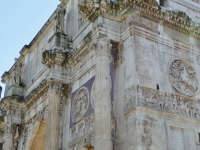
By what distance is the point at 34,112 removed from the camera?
18.0 m

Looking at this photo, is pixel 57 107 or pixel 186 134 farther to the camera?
pixel 57 107

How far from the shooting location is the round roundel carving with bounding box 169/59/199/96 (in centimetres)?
1270

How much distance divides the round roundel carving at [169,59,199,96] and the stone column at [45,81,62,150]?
4.74 meters

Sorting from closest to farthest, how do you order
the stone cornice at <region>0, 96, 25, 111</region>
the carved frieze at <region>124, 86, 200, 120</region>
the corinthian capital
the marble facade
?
the marble facade < the carved frieze at <region>124, 86, 200, 120</region> < the corinthian capital < the stone cornice at <region>0, 96, 25, 111</region>

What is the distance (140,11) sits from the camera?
12.8 meters

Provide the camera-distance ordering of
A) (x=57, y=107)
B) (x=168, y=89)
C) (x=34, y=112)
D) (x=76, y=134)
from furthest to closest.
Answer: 1. (x=34, y=112)
2. (x=57, y=107)
3. (x=76, y=134)
4. (x=168, y=89)

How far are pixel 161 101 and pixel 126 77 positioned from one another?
140 centimetres

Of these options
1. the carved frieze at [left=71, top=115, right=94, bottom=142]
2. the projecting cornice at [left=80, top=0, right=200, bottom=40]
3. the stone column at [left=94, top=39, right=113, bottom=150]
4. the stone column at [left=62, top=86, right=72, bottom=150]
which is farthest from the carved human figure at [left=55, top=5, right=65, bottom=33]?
the carved frieze at [left=71, top=115, right=94, bottom=142]

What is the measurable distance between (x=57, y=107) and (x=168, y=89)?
468cm

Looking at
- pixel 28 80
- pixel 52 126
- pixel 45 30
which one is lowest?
pixel 52 126

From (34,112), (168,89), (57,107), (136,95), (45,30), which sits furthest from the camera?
(45,30)

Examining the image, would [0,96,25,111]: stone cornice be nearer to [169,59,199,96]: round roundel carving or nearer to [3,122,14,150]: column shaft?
[3,122,14,150]: column shaft

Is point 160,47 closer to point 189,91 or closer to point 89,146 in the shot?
point 189,91

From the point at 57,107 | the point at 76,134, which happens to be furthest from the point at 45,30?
the point at 76,134
